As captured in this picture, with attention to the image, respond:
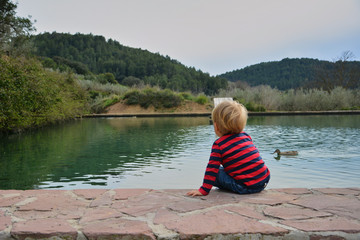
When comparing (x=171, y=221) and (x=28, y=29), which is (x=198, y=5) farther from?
(x=171, y=221)

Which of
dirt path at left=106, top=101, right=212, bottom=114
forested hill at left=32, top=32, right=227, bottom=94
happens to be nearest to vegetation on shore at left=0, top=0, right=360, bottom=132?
forested hill at left=32, top=32, right=227, bottom=94

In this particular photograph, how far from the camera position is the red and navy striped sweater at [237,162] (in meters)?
2.40

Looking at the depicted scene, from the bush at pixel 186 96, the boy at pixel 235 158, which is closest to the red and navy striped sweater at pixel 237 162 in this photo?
the boy at pixel 235 158

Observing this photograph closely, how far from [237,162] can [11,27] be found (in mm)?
16342

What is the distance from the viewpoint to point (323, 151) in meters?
6.53

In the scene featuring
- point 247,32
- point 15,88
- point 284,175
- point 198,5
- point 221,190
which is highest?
point 198,5

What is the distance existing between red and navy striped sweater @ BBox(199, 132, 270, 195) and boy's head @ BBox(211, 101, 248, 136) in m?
0.07

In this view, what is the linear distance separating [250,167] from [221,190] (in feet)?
1.04

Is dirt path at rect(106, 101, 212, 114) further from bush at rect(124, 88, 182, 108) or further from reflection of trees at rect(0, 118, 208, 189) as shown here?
reflection of trees at rect(0, 118, 208, 189)

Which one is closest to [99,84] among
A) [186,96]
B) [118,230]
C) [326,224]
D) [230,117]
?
[186,96]

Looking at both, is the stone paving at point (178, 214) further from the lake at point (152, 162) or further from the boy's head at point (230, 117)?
the lake at point (152, 162)

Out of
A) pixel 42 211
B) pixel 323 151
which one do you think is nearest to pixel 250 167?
pixel 42 211

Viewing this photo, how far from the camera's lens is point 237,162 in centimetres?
240

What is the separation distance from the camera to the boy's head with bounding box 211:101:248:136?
240cm
